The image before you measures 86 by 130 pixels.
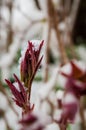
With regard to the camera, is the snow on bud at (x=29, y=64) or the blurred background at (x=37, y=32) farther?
the blurred background at (x=37, y=32)

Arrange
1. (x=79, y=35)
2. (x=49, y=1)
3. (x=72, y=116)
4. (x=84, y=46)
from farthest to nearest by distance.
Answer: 1. (x=79, y=35)
2. (x=84, y=46)
3. (x=49, y=1)
4. (x=72, y=116)

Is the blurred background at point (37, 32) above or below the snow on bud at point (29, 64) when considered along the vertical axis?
below

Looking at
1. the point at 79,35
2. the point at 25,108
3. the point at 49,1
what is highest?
the point at 25,108

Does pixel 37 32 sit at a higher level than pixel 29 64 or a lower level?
lower

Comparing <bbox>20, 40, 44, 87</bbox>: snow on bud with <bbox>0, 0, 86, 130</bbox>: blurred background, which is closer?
<bbox>20, 40, 44, 87</bbox>: snow on bud

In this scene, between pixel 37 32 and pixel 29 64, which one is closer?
pixel 29 64

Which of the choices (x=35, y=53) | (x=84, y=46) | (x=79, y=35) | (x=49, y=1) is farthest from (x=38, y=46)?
(x=79, y=35)

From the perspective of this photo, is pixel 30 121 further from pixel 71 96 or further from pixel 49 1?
pixel 49 1

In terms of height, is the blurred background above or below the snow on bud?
below
